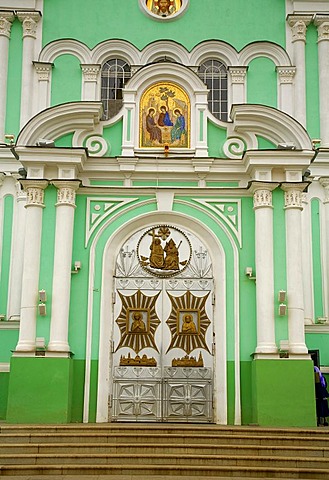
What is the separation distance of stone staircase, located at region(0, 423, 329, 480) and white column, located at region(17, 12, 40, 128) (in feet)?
29.6

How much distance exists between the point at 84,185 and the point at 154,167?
1518mm

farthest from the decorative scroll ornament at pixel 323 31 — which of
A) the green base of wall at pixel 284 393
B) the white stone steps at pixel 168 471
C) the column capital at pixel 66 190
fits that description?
the white stone steps at pixel 168 471

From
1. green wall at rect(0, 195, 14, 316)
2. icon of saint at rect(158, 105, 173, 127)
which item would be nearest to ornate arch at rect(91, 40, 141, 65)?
icon of saint at rect(158, 105, 173, 127)

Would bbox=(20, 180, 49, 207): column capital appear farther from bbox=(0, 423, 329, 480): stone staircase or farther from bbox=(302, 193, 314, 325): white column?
bbox=(302, 193, 314, 325): white column

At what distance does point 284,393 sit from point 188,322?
2475 millimetres

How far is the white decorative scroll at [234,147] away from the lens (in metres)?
15.6

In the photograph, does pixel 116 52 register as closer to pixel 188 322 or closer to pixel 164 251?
pixel 164 251

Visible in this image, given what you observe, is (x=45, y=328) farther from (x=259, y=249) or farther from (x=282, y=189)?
(x=282, y=189)

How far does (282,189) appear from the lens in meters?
15.1

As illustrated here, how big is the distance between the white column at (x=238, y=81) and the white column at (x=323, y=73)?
201 centimetres

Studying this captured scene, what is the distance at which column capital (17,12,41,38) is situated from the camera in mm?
19469

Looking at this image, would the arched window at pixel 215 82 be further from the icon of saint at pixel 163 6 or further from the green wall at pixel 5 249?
the green wall at pixel 5 249

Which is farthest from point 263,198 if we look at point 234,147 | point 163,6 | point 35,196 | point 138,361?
point 163,6

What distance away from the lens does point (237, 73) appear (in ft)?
63.5
